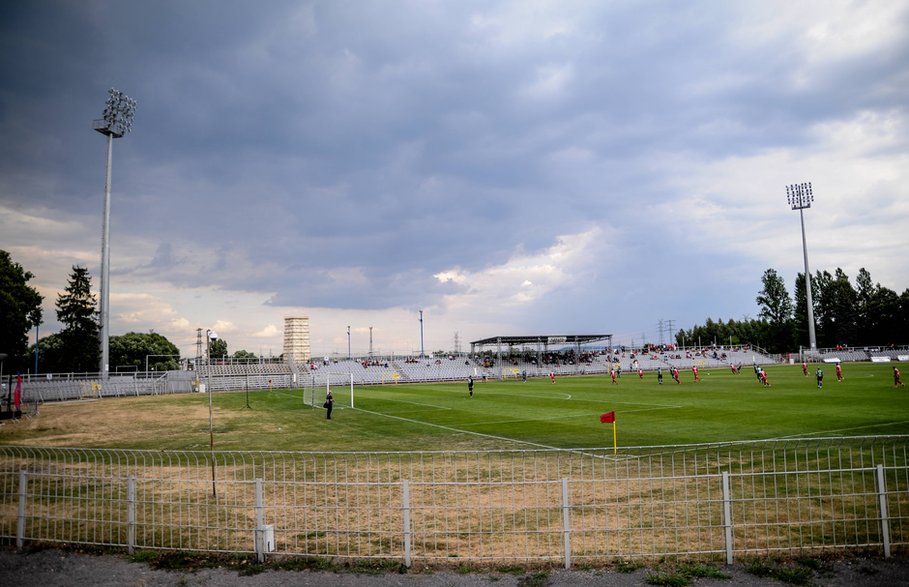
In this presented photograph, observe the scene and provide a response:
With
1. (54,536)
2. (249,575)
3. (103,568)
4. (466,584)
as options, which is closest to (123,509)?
(54,536)

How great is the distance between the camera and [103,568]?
8055 millimetres

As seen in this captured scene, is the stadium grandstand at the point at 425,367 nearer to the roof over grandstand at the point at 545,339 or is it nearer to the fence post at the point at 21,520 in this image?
the roof over grandstand at the point at 545,339

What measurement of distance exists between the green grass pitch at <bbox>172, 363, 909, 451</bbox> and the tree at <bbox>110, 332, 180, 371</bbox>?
74753 millimetres

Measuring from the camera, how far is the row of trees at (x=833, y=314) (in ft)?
328

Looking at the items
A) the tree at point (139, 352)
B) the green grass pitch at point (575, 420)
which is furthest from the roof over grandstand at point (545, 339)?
the tree at point (139, 352)

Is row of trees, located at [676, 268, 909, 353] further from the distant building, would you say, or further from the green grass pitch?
the distant building

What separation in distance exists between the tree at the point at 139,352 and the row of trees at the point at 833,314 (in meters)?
121

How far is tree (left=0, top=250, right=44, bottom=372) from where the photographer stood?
53759 millimetres

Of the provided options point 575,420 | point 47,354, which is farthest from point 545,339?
point 47,354

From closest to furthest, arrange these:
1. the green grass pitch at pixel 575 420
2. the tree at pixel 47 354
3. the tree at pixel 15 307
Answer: the green grass pitch at pixel 575 420 < the tree at pixel 15 307 < the tree at pixel 47 354

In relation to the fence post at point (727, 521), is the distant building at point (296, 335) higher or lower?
higher

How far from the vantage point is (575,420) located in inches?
1018

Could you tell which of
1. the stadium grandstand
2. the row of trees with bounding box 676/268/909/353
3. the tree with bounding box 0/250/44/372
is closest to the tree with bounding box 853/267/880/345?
the row of trees with bounding box 676/268/909/353

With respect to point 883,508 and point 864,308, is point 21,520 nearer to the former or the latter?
point 883,508
